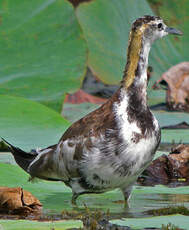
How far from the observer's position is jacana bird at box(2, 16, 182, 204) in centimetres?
548

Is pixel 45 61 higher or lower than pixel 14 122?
higher

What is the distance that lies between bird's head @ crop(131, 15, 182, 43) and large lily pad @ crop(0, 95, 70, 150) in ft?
4.18

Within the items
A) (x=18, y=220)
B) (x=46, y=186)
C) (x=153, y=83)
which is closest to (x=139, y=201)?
(x=46, y=186)

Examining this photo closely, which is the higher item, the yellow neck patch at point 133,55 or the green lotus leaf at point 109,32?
the green lotus leaf at point 109,32

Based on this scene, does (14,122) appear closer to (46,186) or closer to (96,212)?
(46,186)

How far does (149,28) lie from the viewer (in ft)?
19.7

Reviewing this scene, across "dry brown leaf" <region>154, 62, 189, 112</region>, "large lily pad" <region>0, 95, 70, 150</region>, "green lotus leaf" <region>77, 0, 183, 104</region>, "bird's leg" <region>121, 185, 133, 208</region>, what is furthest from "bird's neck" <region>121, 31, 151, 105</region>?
"green lotus leaf" <region>77, 0, 183, 104</region>

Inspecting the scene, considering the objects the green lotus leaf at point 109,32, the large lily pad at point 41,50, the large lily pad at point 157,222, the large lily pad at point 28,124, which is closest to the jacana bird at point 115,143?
the large lily pad at point 28,124

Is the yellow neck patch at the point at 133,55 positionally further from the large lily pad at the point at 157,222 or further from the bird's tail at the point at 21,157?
the large lily pad at the point at 157,222

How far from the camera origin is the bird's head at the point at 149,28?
19.5ft

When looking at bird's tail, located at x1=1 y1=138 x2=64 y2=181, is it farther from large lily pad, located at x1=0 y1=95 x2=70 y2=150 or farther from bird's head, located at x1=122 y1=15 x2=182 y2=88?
bird's head, located at x1=122 y1=15 x2=182 y2=88

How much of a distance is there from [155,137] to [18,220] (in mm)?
1421

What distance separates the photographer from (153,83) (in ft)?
35.3

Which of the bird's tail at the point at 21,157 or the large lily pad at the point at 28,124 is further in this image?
the large lily pad at the point at 28,124
